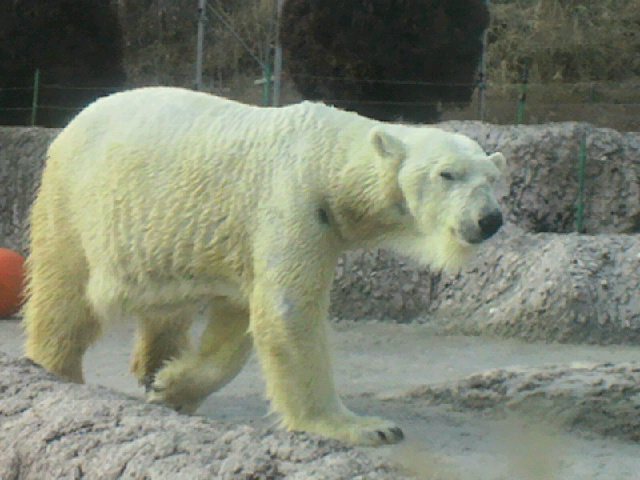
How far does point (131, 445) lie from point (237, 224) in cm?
118

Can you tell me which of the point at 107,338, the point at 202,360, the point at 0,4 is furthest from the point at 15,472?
the point at 0,4

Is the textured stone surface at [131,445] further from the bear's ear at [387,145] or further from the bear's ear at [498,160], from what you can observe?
the bear's ear at [498,160]

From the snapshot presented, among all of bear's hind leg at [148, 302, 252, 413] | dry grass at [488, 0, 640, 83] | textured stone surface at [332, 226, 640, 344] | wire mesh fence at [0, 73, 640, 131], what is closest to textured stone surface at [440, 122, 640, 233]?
textured stone surface at [332, 226, 640, 344]

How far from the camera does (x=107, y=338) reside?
309 inches

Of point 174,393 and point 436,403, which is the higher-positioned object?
point 174,393

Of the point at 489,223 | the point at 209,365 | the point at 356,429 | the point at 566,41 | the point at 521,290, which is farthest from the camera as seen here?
the point at 566,41

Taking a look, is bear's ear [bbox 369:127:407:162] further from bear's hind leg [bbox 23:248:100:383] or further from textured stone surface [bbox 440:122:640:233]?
textured stone surface [bbox 440:122:640:233]

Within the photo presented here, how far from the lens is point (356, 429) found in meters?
3.95

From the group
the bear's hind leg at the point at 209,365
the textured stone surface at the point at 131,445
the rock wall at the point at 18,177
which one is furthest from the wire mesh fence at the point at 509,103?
the textured stone surface at the point at 131,445

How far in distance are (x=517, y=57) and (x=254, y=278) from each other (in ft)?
49.1

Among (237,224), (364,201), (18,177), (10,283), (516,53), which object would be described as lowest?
(10,283)

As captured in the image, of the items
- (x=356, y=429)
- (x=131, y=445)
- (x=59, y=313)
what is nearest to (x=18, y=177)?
(x=59, y=313)

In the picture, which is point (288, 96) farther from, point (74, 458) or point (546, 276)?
point (74, 458)

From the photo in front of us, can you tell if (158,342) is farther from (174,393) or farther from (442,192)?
(442,192)
